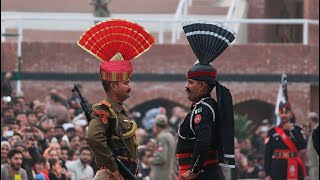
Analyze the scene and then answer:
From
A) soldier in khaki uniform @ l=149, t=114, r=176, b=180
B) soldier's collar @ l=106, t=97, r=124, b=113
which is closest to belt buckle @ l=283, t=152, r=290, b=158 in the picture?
soldier in khaki uniform @ l=149, t=114, r=176, b=180

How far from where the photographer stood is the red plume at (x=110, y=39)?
51.6 feet

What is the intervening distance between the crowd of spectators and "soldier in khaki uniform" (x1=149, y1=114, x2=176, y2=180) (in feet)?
1.00

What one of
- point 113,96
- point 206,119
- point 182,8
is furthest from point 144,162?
point 113,96

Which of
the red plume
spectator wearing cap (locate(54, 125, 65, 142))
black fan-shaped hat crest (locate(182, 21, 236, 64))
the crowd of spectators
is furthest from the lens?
spectator wearing cap (locate(54, 125, 65, 142))

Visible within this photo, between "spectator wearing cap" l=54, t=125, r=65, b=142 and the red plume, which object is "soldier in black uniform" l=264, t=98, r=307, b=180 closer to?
"spectator wearing cap" l=54, t=125, r=65, b=142

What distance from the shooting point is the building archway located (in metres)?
33.0

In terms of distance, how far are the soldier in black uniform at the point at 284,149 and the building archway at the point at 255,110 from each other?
836 centimetres

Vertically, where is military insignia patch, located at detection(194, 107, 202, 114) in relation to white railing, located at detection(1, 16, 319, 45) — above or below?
below

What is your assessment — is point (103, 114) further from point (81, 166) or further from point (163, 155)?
point (163, 155)

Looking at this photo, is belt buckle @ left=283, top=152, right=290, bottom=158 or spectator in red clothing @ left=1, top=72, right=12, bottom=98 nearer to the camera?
belt buckle @ left=283, top=152, right=290, bottom=158

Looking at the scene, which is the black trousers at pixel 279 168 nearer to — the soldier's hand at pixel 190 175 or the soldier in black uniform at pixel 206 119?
the soldier in black uniform at pixel 206 119

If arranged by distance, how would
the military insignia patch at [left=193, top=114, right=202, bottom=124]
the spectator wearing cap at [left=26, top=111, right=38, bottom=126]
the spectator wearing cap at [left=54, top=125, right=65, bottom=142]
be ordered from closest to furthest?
the military insignia patch at [left=193, top=114, right=202, bottom=124], the spectator wearing cap at [left=54, top=125, right=65, bottom=142], the spectator wearing cap at [left=26, top=111, right=38, bottom=126]

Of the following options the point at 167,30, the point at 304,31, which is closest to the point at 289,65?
the point at 304,31

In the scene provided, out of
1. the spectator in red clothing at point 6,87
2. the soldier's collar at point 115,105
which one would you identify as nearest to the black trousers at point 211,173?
the soldier's collar at point 115,105
